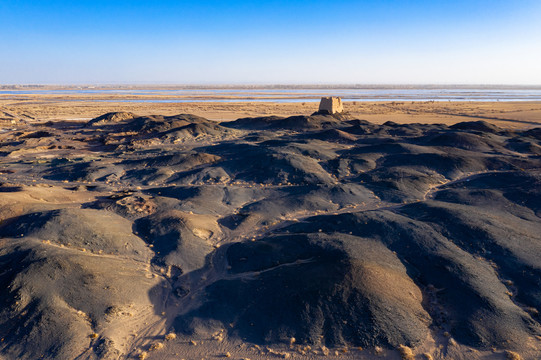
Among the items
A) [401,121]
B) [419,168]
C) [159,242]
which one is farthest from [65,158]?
[401,121]

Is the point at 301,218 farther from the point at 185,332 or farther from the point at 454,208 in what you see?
the point at 185,332

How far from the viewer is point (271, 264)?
379 inches

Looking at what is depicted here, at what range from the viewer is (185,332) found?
24.5ft

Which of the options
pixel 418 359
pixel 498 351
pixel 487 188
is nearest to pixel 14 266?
pixel 418 359

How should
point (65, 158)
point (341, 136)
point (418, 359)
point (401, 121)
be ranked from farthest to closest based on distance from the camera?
point (401, 121) → point (341, 136) → point (65, 158) → point (418, 359)

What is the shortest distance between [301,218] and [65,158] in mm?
18671

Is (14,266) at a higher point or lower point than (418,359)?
higher

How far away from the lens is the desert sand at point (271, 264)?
23.4 ft

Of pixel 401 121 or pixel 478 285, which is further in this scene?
pixel 401 121

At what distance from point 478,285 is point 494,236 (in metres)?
3.20

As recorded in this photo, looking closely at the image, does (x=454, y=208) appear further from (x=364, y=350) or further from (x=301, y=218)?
(x=364, y=350)

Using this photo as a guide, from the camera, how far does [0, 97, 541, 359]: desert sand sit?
7.14 meters

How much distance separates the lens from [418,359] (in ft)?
22.2

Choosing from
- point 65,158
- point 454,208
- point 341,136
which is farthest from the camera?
point 341,136
